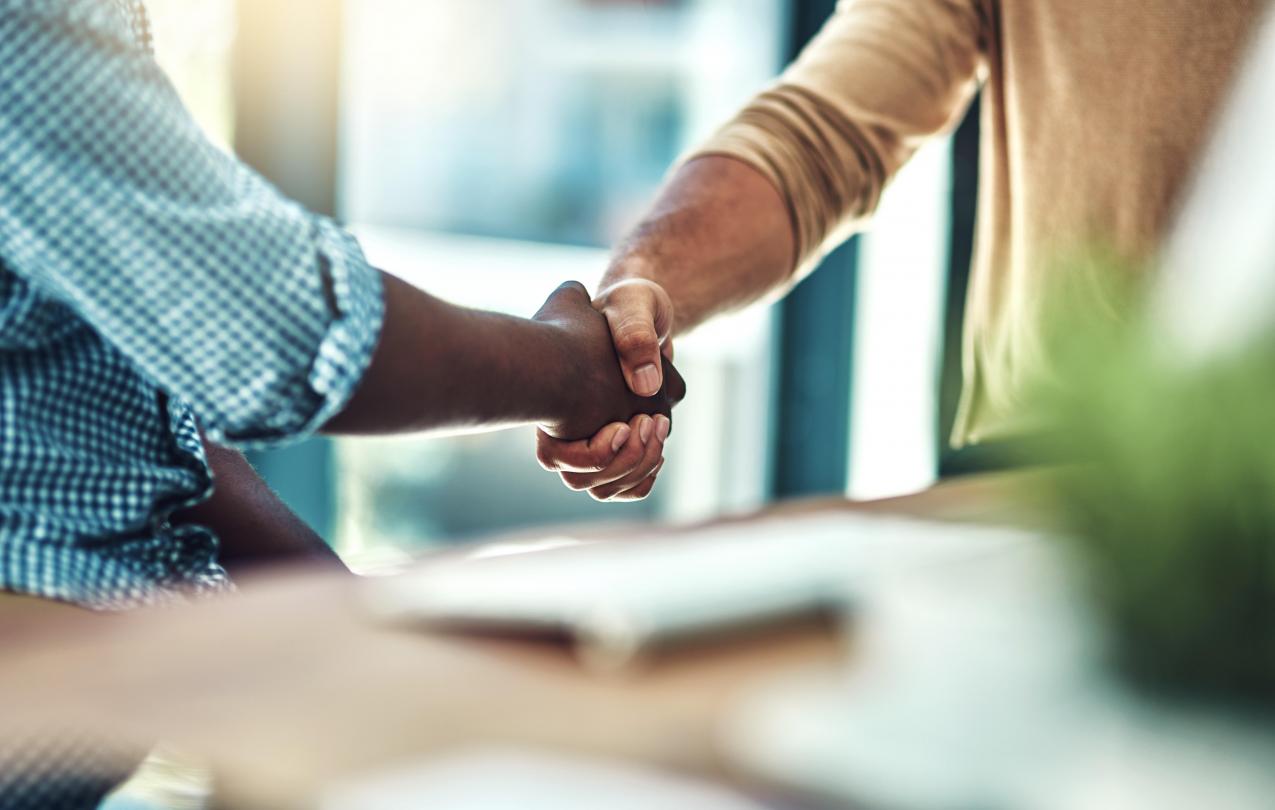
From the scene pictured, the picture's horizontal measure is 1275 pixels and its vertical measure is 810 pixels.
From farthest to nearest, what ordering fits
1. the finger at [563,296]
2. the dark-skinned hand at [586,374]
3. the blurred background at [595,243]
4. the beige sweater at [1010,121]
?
the blurred background at [595,243] → the beige sweater at [1010,121] → the finger at [563,296] → the dark-skinned hand at [586,374]

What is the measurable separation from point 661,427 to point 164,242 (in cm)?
72

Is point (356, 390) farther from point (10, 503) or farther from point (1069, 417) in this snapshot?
point (1069, 417)

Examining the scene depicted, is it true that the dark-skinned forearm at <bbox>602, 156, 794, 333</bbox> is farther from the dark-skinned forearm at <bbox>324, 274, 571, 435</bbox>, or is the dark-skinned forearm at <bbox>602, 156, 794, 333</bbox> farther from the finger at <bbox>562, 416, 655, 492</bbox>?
the dark-skinned forearm at <bbox>324, 274, 571, 435</bbox>

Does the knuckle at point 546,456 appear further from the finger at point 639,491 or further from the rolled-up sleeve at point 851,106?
the rolled-up sleeve at point 851,106

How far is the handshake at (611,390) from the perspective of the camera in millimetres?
1207

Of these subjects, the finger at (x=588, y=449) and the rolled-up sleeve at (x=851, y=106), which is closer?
the finger at (x=588, y=449)

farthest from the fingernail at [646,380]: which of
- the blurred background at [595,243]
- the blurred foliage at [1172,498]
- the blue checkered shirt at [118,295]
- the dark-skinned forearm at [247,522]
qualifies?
the blurred background at [595,243]

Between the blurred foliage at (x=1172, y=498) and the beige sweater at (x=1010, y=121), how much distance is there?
926 mm

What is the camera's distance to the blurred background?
3279mm

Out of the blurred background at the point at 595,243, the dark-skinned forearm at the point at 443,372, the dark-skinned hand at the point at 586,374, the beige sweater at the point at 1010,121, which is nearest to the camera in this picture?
the dark-skinned forearm at the point at 443,372

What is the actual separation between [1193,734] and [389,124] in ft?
9.95

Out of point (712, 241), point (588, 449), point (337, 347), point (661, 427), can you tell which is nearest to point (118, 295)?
point (337, 347)

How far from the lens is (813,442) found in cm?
377

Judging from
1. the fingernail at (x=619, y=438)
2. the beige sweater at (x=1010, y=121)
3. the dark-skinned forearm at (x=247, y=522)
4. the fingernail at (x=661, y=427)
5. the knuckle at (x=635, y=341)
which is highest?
the beige sweater at (x=1010, y=121)
